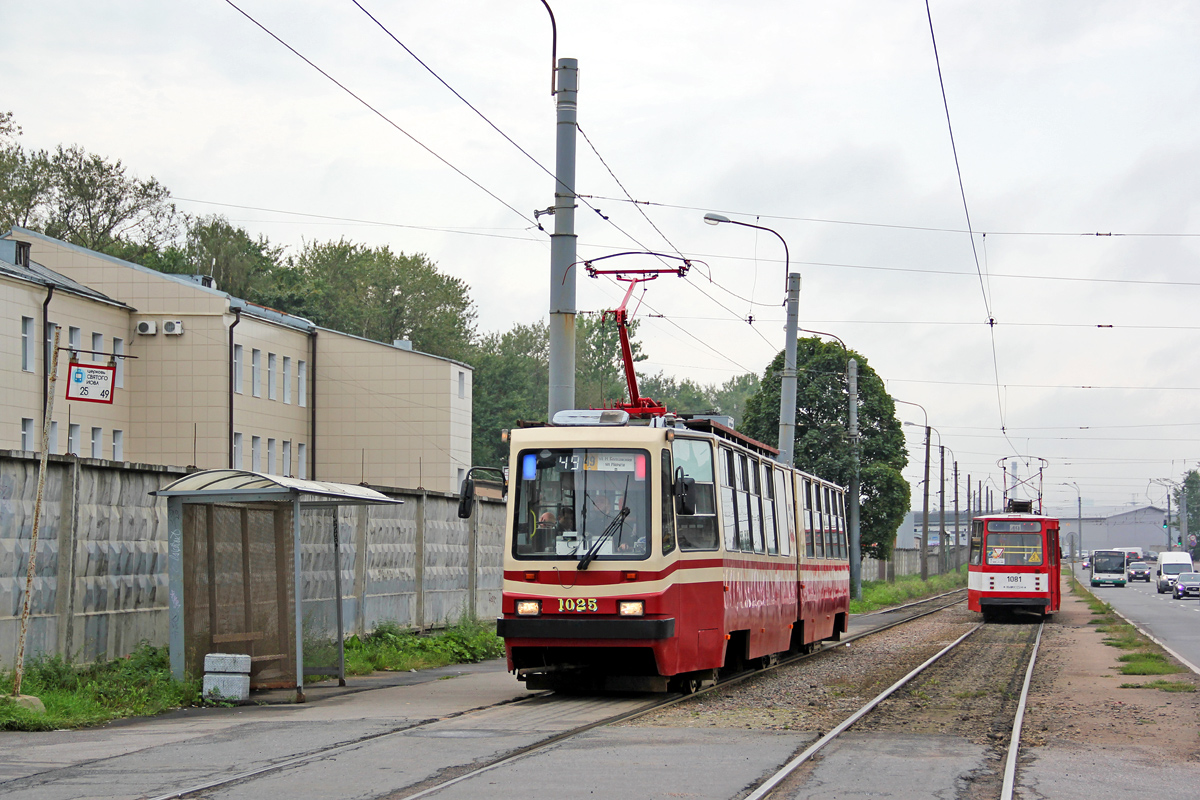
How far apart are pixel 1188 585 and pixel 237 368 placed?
132 ft

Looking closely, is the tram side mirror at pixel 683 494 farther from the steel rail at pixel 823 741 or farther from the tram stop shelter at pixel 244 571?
the tram stop shelter at pixel 244 571

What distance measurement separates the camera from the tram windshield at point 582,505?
14359 millimetres

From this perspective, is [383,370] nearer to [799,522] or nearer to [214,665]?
[799,522]

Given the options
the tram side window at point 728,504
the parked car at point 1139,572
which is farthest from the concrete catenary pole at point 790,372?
the parked car at point 1139,572

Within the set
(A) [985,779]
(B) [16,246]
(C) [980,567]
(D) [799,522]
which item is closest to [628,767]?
(A) [985,779]

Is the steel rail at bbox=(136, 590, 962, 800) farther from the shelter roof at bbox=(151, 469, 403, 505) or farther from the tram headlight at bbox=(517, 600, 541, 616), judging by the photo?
the shelter roof at bbox=(151, 469, 403, 505)

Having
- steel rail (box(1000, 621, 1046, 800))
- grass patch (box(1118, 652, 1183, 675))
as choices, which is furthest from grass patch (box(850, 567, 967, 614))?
steel rail (box(1000, 621, 1046, 800))

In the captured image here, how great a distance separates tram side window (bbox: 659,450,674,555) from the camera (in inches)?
568

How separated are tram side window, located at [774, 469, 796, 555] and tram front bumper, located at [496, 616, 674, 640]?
5840 mm

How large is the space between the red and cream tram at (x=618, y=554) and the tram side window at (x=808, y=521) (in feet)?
19.8

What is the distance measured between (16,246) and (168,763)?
38.6m

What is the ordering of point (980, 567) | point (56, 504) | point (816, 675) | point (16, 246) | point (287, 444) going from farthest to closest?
point (287, 444)
point (16, 246)
point (980, 567)
point (816, 675)
point (56, 504)

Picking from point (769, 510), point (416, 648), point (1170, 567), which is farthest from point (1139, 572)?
point (416, 648)

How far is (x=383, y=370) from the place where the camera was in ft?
180
